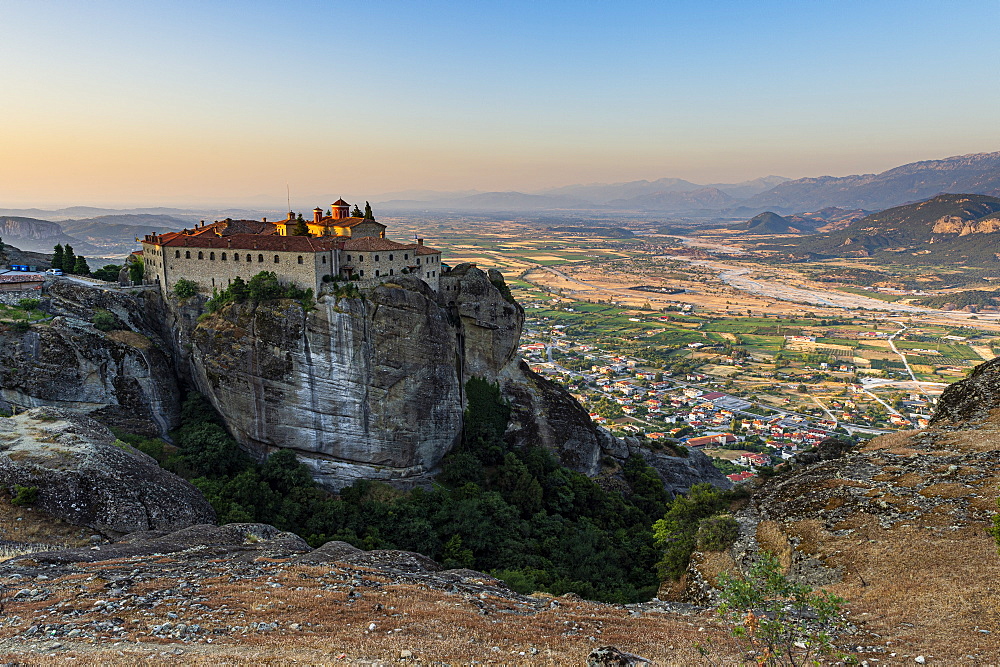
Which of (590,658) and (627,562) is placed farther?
(627,562)

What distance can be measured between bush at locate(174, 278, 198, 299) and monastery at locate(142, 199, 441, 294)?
0.43m

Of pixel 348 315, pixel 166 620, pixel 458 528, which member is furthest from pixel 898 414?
pixel 166 620

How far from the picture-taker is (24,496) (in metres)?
21.0

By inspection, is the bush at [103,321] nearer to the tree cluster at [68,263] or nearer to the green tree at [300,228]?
the green tree at [300,228]

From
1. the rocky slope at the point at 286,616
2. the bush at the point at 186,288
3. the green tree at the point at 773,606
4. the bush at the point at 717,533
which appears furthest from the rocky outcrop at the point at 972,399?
the bush at the point at 186,288

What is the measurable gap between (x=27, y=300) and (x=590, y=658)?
1928 inches

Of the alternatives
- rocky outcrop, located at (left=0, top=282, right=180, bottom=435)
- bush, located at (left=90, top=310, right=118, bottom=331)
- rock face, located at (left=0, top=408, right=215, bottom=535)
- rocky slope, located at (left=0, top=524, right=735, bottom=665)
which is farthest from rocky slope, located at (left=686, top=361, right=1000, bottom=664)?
bush, located at (left=90, top=310, right=118, bottom=331)

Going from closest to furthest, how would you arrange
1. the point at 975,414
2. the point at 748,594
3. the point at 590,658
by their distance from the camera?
1. the point at 748,594
2. the point at 590,658
3. the point at 975,414

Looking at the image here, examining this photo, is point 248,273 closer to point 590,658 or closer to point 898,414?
point 590,658

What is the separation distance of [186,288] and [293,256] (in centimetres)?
1121

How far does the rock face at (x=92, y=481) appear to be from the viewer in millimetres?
21453

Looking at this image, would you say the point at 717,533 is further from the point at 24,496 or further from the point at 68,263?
the point at 68,263

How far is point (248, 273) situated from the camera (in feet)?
137

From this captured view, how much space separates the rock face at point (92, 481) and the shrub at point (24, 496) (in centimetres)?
16
